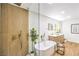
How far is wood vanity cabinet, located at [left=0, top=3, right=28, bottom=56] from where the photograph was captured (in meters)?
1.79

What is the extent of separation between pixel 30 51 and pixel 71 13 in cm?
90

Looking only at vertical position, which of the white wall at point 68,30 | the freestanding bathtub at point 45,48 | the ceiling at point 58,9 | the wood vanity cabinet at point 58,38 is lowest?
the freestanding bathtub at point 45,48

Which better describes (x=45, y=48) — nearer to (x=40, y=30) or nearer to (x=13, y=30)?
(x=40, y=30)

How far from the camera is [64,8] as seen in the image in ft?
5.94

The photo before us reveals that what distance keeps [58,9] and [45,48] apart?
2.17 feet

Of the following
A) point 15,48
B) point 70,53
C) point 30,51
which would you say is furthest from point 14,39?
point 70,53

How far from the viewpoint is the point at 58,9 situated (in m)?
1.83

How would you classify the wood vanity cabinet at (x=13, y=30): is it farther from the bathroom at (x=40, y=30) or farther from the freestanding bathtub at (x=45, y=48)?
the freestanding bathtub at (x=45, y=48)

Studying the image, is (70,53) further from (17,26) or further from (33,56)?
(17,26)

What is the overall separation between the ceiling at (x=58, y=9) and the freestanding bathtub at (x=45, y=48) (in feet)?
1.41

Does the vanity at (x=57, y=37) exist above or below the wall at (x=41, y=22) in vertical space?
below

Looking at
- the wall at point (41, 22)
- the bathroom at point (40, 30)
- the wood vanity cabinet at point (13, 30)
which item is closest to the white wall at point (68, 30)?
the bathroom at point (40, 30)

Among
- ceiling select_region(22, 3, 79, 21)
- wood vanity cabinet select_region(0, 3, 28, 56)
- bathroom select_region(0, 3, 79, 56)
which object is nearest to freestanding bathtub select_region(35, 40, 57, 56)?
bathroom select_region(0, 3, 79, 56)

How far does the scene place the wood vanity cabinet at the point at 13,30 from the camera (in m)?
1.79
